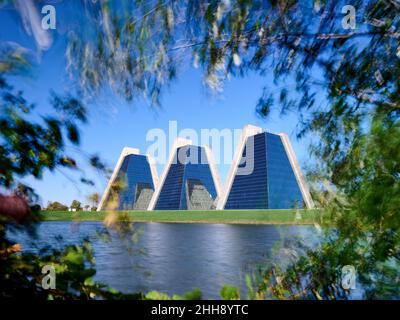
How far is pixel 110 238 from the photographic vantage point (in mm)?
1535

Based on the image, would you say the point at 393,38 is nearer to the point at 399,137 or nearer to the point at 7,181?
the point at 399,137

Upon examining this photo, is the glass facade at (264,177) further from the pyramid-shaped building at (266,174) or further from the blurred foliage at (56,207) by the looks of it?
the blurred foliage at (56,207)

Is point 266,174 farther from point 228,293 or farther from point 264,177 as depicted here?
point 228,293

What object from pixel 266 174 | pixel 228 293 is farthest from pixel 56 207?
pixel 266 174

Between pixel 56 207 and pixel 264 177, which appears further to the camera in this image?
pixel 264 177

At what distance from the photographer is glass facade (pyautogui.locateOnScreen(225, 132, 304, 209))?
5.03m

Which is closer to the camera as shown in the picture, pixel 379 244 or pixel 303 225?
pixel 379 244

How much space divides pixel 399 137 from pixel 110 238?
162 centimetres

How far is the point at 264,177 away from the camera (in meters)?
10.8

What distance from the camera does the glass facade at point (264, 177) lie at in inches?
198

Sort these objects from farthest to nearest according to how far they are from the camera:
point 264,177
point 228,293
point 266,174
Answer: point 264,177, point 266,174, point 228,293

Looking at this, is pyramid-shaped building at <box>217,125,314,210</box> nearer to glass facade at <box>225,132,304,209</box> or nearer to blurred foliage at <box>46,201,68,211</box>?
glass facade at <box>225,132,304,209</box>
